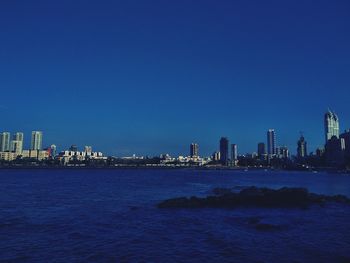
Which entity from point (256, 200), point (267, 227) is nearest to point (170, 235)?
point (267, 227)

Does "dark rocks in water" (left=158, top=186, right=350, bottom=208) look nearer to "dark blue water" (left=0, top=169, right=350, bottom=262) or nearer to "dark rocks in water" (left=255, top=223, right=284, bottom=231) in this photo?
"dark blue water" (left=0, top=169, right=350, bottom=262)

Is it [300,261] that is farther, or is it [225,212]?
[225,212]

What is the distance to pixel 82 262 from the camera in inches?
917

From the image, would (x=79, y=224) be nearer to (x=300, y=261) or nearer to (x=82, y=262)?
(x=82, y=262)

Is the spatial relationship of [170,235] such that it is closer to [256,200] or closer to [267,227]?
[267,227]

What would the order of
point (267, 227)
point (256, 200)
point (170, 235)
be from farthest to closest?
point (256, 200) < point (267, 227) < point (170, 235)

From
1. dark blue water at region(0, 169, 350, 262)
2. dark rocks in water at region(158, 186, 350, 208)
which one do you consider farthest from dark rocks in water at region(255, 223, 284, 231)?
dark rocks in water at region(158, 186, 350, 208)

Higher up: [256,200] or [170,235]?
[256,200]

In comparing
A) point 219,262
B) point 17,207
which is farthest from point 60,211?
point 219,262

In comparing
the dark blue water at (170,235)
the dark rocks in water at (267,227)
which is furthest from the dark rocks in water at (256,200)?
the dark rocks in water at (267,227)

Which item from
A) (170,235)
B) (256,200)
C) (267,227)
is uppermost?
(256,200)

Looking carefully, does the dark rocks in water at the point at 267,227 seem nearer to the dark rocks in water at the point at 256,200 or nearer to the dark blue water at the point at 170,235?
the dark blue water at the point at 170,235

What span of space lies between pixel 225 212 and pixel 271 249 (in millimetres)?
20623

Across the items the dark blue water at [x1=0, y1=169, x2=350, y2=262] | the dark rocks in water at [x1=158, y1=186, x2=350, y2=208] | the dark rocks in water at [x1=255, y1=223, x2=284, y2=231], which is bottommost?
the dark blue water at [x1=0, y1=169, x2=350, y2=262]
